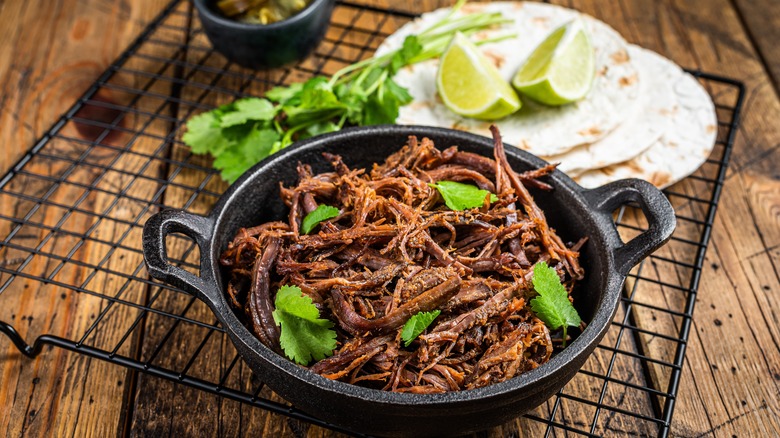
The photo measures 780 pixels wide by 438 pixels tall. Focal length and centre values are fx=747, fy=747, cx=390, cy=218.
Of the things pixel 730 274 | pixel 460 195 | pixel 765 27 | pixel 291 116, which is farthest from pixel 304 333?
pixel 765 27

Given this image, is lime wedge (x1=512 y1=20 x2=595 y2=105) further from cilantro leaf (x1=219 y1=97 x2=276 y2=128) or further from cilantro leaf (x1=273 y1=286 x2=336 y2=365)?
cilantro leaf (x1=273 y1=286 x2=336 y2=365)

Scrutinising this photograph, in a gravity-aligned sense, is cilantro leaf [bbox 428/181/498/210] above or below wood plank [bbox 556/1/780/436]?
above

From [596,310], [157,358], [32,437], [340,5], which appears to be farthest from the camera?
[340,5]

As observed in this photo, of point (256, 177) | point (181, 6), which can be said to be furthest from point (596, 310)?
point (181, 6)

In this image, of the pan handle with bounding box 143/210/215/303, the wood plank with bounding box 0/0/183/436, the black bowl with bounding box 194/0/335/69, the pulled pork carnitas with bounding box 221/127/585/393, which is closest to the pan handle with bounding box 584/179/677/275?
the pulled pork carnitas with bounding box 221/127/585/393

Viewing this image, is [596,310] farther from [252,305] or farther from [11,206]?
[11,206]

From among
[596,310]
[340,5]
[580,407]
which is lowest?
[580,407]
